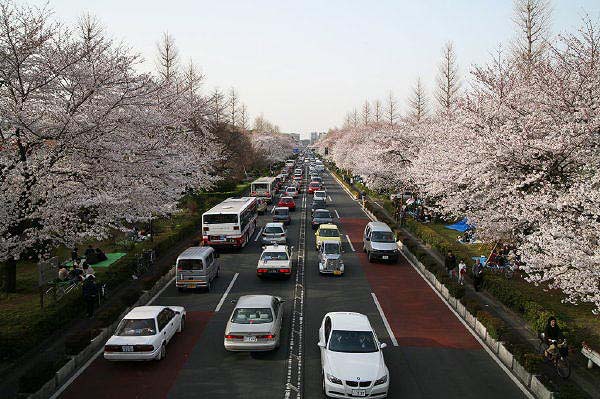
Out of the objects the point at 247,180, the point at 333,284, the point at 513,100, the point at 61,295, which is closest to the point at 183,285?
the point at 61,295

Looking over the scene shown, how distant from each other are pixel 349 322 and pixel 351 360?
1948 mm

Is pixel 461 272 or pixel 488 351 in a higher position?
pixel 461 272

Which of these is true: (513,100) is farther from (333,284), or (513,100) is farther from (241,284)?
(241,284)

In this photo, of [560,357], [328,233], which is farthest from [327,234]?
[560,357]

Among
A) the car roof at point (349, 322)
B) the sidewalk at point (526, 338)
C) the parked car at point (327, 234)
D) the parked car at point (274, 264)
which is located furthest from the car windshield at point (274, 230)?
the car roof at point (349, 322)

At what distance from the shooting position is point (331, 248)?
87.5ft

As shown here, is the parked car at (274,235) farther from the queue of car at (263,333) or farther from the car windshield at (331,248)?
the queue of car at (263,333)

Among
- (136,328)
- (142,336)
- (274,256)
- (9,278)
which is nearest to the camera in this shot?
(142,336)

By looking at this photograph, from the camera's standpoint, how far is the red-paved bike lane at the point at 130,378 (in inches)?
494

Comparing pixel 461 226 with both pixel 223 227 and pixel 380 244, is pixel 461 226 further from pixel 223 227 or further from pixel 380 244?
pixel 223 227

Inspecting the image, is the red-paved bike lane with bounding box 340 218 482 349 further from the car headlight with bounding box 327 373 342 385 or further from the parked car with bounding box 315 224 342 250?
the car headlight with bounding box 327 373 342 385

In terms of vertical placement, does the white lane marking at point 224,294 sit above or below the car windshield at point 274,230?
below

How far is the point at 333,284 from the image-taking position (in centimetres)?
2362

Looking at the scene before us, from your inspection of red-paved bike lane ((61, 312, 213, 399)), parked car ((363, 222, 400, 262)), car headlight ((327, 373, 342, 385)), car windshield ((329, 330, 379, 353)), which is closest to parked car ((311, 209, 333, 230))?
parked car ((363, 222, 400, 262))
